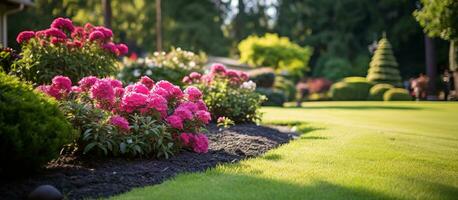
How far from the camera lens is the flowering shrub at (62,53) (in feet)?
29.9

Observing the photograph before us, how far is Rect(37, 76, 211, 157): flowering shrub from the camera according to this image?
6.18m

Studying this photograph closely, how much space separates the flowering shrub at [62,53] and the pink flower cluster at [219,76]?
2.52 m

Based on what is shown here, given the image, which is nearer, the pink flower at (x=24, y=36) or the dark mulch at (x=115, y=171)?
the dark mulch at (x=115, y=171)

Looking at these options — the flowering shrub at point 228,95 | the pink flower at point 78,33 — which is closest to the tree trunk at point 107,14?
the flowering shrub at point 228,95

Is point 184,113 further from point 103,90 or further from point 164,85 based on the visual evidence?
point 103,90

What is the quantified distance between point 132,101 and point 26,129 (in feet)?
5.72

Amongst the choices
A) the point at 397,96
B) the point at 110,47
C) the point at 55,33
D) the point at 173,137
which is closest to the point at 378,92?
the point at 397,96

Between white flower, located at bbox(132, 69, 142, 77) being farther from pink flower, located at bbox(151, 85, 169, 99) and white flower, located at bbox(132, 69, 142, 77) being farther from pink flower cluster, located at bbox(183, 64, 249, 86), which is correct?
pink flower, located at bbox(151, 85, 169, 99)

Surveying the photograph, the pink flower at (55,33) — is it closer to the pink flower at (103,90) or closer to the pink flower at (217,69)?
the pink flower at (103,90)

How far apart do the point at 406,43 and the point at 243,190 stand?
41.0m

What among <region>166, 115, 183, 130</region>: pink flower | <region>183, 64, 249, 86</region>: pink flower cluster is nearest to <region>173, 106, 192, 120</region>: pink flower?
<region>166, 115, 183, 130</region>: pink flower

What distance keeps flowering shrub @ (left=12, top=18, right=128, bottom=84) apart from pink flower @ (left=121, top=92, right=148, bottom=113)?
308cm

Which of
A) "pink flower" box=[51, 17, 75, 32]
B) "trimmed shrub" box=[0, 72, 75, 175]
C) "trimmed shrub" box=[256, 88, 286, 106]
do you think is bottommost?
"trimmed shrub" box=[0, 72, 75, 175]

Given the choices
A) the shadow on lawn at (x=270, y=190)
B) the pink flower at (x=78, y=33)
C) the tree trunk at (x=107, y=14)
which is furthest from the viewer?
the tree trunk at (x=107, y=14)
